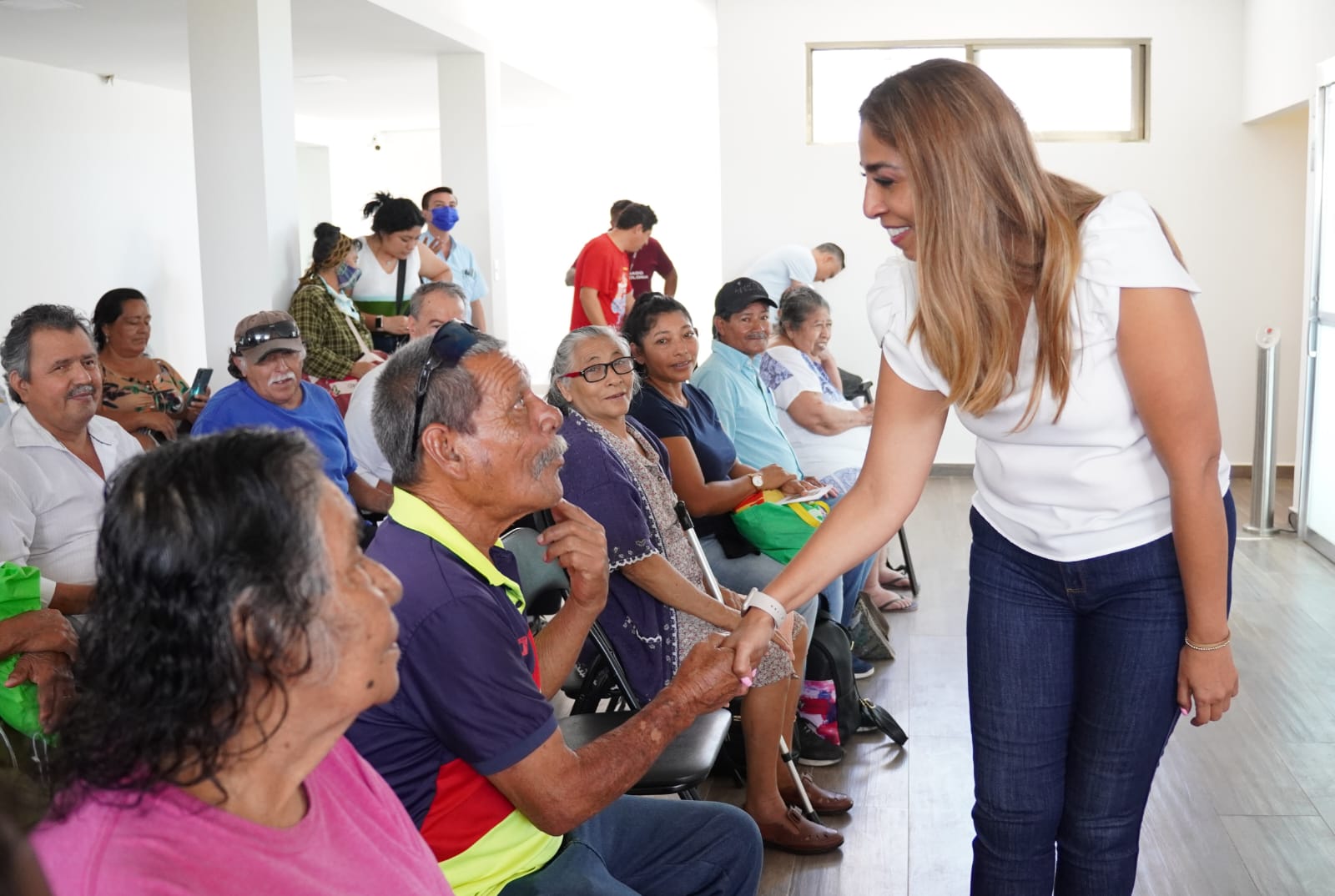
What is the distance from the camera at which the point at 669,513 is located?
2.91m

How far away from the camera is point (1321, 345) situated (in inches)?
227

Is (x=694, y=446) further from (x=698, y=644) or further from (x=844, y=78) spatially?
(x=844, y=78)

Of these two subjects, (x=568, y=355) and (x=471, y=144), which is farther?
(x=471, y=144)

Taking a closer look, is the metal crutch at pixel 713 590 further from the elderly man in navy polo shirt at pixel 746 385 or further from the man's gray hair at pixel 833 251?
the man's gray hair at pixel 833 251

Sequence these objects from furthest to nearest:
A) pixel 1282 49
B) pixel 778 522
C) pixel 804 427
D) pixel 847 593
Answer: pixel 1282 49 → pixel 804 427 → pixel 847 593 → pixel 778 522

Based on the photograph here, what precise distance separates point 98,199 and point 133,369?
501cm

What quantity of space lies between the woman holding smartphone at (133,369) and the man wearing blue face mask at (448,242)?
170 centimetres

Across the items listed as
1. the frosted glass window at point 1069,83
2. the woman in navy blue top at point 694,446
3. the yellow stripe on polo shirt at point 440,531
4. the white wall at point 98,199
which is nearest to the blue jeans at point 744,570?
the woman in navy blue top at point 694,446

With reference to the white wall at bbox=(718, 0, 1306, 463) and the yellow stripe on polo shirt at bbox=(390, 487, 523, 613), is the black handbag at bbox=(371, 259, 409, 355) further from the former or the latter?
the yellow stripe on polo shirt at bbox=(390, 487, 523, 613)

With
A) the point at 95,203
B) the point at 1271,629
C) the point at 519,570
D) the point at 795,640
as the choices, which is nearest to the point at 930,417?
the point at 519,570

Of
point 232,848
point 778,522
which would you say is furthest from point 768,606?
point 778,522

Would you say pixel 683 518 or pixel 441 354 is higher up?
pixel 441 354

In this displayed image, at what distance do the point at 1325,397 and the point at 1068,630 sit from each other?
184 inches

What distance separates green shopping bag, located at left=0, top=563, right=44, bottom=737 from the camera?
231 centimetres
